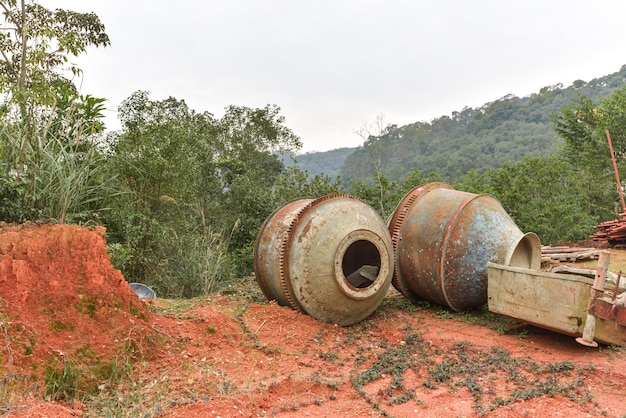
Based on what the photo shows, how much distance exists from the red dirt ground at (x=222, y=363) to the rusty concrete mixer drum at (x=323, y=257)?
1.56 ft

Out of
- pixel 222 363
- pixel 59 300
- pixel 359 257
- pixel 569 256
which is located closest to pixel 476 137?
pixel 569 256

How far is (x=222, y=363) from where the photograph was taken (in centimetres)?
460

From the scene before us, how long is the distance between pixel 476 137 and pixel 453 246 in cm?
5529

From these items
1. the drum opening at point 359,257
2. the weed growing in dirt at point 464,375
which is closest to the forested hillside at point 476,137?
the drum opening at point 359,257

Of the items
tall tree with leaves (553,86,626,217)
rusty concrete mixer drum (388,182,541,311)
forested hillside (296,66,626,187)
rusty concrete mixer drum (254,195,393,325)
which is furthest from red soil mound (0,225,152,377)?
forested hillside (296,66,626,187)

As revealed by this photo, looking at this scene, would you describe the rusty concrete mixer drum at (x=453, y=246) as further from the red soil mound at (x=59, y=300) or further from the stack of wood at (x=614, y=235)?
the stack of wood at (x=614, y=235)

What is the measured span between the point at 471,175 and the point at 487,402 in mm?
12224

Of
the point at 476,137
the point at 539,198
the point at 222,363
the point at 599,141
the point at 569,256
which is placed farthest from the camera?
the point at 476,137

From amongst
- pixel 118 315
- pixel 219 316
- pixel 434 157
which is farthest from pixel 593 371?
pixel 434 157

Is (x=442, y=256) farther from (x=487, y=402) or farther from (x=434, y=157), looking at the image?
(x=434, y=157)

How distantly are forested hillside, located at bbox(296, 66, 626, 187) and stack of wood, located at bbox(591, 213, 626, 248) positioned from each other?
29110 mm

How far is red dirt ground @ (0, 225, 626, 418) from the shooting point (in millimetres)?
3615

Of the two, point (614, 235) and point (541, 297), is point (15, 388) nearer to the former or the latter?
point (541, 297)

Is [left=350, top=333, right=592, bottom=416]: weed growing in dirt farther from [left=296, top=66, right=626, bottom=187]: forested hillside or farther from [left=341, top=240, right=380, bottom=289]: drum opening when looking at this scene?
[left=296, top=66, right=626, bottom=187]: forested hillside
